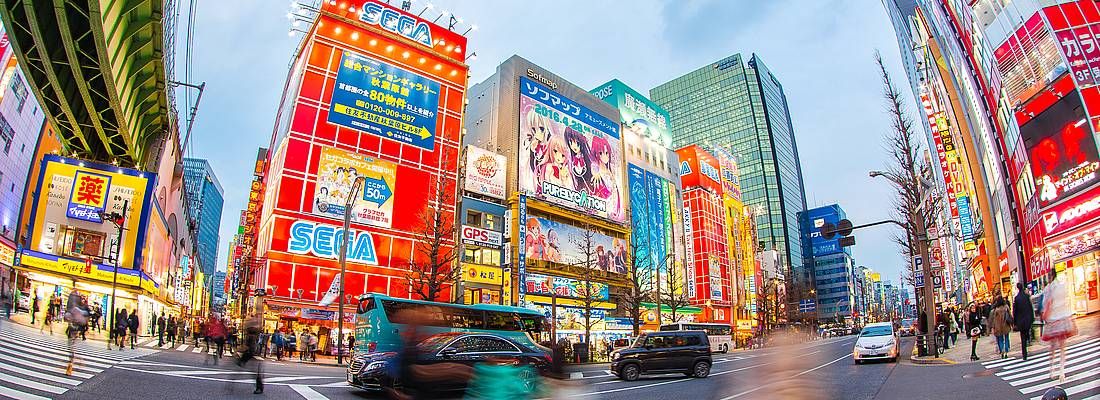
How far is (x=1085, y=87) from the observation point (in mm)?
18641

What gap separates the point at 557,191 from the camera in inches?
1837

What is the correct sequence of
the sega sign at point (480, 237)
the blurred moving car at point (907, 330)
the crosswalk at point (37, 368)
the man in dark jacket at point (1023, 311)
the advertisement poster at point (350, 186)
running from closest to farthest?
the crosswalk at point (37, 368) → the man in dark jacket at point (1023, 311) → the blurred moving car at point (907, 330) → the advertisement poster at point (350, 186) → the sega sign at point (480, 237)

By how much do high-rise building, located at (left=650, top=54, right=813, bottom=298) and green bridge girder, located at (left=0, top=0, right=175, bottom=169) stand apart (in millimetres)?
116620

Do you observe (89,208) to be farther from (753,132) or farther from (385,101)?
(753,132)

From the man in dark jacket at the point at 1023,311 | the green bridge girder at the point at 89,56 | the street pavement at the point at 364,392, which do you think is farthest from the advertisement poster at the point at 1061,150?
the green bridge girder at the point at 89,56

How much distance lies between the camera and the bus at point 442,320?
17891 millimetres

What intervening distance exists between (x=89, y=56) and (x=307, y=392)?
267 inches

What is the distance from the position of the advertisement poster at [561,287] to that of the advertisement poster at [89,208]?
2482 centimetres

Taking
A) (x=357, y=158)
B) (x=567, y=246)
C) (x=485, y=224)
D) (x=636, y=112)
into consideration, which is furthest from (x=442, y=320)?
(x=636, y=112)

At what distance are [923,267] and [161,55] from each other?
20271 millimetres

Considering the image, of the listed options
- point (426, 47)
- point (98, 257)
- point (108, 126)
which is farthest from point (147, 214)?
point (108, 126)

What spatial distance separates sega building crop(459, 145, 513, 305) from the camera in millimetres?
39344

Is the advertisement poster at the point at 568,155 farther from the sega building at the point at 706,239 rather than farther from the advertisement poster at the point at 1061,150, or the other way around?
the advertisement poster at the point at 1061,150

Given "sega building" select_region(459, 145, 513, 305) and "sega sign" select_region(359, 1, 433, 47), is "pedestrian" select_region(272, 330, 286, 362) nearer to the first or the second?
"sega building" select_region(459, 145, 513, 305)
